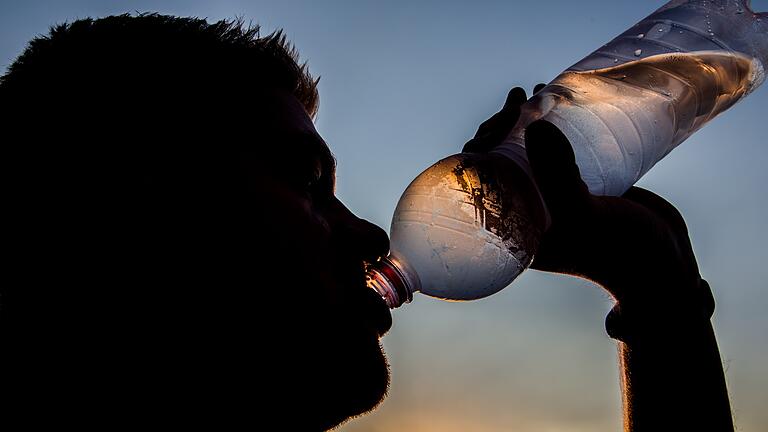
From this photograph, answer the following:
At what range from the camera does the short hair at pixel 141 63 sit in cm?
150

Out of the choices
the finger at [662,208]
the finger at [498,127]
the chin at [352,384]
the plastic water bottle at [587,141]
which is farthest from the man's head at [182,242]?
the finger at [662,208]

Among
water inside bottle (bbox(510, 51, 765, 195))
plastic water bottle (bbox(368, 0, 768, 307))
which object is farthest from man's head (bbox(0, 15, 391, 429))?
water inside bottle (bbox(510, 51, 765, 195))

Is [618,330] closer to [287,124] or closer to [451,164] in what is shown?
[451,164]

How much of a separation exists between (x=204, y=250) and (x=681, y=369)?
146cm

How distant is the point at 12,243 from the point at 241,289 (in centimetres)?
55

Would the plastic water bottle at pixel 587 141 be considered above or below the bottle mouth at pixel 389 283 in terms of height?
above

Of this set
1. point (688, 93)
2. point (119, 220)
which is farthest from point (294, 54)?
point (688, 93)

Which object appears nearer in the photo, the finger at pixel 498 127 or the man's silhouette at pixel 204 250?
the man's silhouette at pixel 204 250

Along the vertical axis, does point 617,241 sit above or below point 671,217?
below

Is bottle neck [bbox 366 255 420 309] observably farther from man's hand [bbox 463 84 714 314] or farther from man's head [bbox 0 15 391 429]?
man's hand [bbox 463 84 714 314]

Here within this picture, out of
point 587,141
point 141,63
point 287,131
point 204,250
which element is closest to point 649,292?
point 587,141

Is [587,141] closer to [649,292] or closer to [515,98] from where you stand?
[515,98]

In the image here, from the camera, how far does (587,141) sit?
1766 mm

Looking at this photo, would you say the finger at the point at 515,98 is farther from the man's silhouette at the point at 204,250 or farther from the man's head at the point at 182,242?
the man's head at the point at 182,242
